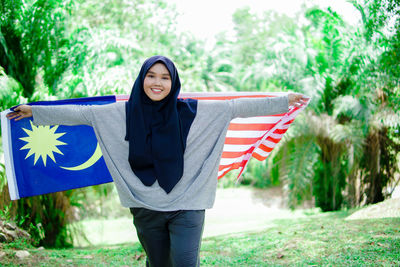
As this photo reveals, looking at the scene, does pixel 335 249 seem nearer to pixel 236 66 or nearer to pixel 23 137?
pixel 23 137

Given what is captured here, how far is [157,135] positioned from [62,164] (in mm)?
1813

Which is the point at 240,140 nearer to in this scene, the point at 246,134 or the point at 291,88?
the point at 246,134

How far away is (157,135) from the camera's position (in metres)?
2.36

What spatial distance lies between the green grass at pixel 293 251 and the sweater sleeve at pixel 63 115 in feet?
7.76

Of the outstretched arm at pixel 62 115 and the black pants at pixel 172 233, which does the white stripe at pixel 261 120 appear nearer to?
the black pants at pixel 172 233

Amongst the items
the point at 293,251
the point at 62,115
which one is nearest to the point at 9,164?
the point at 62,115

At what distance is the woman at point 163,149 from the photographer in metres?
2.35

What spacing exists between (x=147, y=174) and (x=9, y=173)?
5.94 feet

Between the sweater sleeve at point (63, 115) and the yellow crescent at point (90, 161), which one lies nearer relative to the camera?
the sweater sleeve at point (63, 115)

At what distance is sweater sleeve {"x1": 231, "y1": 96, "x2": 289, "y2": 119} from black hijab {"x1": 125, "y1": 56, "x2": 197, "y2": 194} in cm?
29

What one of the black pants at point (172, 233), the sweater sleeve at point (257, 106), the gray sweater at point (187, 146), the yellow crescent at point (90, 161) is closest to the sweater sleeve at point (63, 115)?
the gray sweater at point (187, 146)

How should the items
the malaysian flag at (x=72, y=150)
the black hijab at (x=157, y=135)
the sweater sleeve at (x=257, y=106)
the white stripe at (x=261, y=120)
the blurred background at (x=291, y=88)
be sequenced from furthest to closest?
the blurred background at (x=291, y=88), the white stripe at (x=261, y=120), the malaysian flag at (x=72, y=150), the sweater sleeve at (x=257, y=106), the black hijab at (x=157, y=135)

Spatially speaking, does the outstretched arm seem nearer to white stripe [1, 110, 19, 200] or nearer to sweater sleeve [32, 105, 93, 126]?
sweater sleeve [32, 105, 93, 126]

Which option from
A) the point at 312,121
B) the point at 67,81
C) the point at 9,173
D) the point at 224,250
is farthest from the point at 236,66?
the point at 9,173
